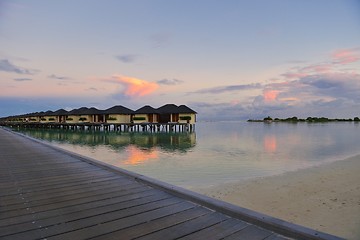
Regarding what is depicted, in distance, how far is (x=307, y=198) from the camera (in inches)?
254

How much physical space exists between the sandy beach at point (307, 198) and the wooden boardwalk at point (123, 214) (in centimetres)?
303

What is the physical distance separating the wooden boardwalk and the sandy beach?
303cm

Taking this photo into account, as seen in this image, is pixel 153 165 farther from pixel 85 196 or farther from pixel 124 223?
pixel 124 223

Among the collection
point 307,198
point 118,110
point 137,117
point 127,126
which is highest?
point 118,110

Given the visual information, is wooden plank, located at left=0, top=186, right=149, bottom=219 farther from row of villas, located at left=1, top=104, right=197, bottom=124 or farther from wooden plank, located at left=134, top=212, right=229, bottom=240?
row of villas, located at left=1, top=104, right=197, bottom=124

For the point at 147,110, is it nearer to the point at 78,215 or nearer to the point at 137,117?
the point at 137,117

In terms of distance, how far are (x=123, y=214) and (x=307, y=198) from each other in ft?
18.4

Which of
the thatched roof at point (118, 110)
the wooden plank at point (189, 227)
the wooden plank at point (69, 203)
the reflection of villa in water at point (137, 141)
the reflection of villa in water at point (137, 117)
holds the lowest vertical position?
the reflection of villa in water at point (137, 141)

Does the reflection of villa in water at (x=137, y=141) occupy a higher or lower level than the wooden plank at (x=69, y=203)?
lower

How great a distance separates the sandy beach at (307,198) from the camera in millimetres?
4891

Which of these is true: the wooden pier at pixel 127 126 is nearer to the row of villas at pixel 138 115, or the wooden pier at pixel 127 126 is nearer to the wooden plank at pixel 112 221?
the row of villas at pixel 138 115

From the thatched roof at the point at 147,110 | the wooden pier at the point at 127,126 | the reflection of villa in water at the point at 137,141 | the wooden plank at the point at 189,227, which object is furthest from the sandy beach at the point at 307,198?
the thatched roof at the point at 147,110

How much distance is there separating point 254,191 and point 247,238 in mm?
5383

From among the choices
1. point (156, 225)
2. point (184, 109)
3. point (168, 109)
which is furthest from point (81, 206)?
point (168, 109)
